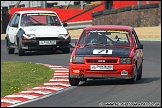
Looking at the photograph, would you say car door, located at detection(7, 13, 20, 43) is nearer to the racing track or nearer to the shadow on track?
the racing track

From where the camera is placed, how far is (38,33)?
77.2 feet

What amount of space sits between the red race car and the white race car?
27.5 feet

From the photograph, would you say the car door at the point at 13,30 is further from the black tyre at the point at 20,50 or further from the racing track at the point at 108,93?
the racing track at the point at 108,93

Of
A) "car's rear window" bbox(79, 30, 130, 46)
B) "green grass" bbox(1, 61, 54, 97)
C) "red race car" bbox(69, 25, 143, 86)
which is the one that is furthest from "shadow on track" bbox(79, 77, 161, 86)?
"green grass" bbox(1, 61, 54, 97)

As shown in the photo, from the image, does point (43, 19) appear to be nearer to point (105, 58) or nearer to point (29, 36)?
point (29, 36)

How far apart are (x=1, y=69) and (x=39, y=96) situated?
226 inches

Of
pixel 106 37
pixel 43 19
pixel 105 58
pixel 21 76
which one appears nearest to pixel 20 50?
pixel 43 19

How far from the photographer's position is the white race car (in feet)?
77.4

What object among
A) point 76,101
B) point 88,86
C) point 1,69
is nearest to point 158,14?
point 1,69

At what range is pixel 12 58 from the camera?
23219 mm

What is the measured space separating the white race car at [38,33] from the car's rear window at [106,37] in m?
8.23

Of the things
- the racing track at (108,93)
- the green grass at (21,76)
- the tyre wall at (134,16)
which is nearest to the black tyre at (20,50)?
the green grass at (21,76)

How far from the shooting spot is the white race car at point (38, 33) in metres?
23.6

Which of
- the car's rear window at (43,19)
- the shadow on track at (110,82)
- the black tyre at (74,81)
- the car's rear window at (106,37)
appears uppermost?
the car's rear window at (43,19)
